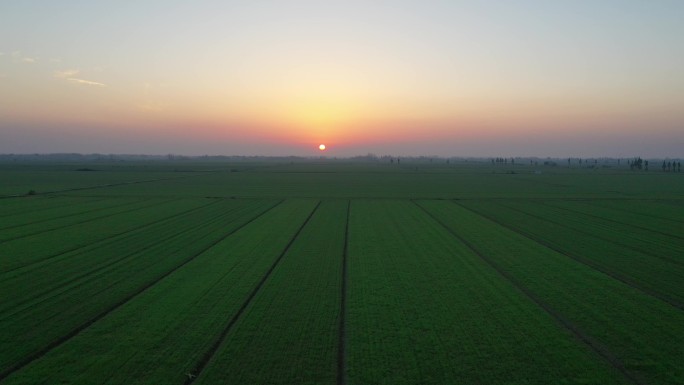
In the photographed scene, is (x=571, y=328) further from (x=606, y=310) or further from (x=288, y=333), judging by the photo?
(x=288, y=333)

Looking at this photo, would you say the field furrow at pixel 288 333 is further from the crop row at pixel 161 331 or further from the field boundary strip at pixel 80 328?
the field boundary strip at pixel 80 328

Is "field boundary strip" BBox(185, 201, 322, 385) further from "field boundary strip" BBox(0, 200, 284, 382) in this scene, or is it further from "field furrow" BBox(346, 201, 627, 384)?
"field boundary strip" BBox(0, 200, 284, 382)

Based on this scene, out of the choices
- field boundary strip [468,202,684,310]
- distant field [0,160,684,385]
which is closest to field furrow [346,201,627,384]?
distant field [0,160,684,385]

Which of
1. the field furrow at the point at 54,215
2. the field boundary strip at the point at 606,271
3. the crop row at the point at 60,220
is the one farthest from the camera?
the field furrow at the point at 54,215

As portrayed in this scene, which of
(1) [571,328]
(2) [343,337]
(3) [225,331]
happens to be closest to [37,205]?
(3) [225,331]

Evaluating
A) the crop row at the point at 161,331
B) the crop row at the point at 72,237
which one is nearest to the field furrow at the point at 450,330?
the crop row at the point at 161,331

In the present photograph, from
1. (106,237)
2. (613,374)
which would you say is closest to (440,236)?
(613,374)

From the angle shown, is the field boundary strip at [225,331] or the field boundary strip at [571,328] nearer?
the field boundary strip at [225,331]
